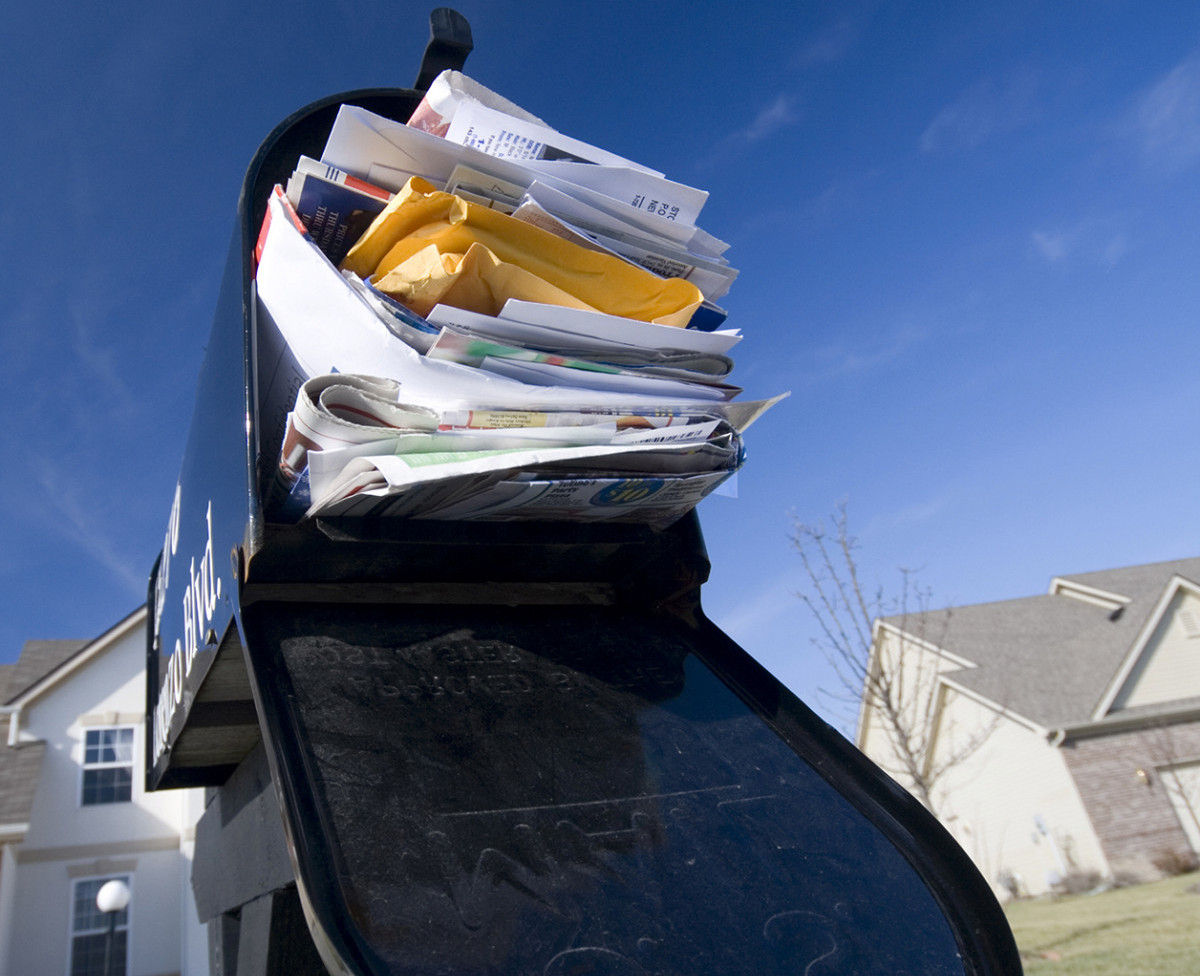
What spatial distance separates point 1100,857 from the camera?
61.6 ft

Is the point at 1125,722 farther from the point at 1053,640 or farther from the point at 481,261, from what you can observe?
the point at 481,261

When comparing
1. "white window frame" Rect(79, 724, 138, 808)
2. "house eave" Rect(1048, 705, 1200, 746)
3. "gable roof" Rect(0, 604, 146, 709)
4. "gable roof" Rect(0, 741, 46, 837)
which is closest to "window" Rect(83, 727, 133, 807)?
"white window frame" Rect(79, 724, 138, 808)

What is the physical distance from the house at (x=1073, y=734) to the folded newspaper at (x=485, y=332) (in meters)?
16.7

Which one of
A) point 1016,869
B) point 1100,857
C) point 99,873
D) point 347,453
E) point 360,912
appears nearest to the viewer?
point 360,912

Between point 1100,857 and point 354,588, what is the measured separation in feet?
73.0

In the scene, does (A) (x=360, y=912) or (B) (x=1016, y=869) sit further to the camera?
(B) (x=1016, y=869)

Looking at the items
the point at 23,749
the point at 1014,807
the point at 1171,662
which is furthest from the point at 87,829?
the point at 1171,662

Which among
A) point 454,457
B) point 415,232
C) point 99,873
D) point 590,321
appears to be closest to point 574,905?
point 454,457

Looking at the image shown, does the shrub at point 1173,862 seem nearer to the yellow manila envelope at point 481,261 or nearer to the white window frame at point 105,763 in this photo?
the white window frame at point 105,763

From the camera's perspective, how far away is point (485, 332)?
3.59ft

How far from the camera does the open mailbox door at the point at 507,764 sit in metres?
0.87

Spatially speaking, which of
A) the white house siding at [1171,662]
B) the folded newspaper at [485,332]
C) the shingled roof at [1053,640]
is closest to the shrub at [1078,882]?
the shingled roof at [1053,640]

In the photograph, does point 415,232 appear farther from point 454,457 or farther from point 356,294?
point 454,457

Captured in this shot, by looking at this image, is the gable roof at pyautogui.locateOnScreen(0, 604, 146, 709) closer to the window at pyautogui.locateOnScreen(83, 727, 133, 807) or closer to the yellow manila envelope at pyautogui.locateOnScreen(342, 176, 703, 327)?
the window at pyautogui.locateOnScreen(83, 727, 133, 807)
